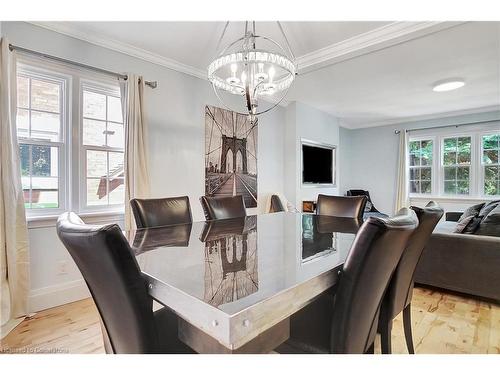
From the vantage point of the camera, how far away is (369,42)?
2557 millimetres

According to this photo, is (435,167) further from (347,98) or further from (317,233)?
(317,233)

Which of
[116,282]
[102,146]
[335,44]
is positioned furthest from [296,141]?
[116,282]

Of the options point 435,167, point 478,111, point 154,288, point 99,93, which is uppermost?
point 478,111

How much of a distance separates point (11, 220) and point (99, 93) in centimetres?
140

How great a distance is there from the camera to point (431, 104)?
4621mm

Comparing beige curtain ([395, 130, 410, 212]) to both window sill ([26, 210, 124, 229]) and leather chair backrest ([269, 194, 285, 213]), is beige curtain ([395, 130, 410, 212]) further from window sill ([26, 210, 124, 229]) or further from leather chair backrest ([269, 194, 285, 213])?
window sill ([26, 210, 124, 229])

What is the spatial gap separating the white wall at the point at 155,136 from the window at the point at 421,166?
3.61 m

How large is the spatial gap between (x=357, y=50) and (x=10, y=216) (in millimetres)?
3374

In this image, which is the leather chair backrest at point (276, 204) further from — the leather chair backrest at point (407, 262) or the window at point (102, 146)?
the leather chair backrest at point (407, 262)

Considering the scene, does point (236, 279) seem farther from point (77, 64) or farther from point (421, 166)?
point (421, 166)

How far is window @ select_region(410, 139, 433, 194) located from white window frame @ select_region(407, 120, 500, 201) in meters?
0.08
